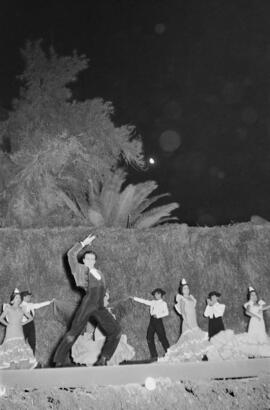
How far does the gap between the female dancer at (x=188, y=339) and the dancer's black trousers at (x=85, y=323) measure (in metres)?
1.72

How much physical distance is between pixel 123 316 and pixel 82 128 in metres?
7.21

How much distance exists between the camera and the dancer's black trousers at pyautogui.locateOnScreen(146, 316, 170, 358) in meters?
10.4

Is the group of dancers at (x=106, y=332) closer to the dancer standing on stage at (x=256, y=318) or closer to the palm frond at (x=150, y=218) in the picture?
the dancer standing on stage at (x=256, y=318)

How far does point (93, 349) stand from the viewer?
30.8ft

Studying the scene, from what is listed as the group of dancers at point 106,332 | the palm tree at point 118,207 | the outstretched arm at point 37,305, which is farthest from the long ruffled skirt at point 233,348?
the palm tree at point 118,207

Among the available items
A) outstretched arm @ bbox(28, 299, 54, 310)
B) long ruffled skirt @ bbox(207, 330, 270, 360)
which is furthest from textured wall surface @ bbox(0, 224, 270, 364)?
long ruffled skirt @ bbox(207, 330, 270, 360)

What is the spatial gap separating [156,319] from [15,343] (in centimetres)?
288

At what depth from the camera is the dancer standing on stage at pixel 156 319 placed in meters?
10.5

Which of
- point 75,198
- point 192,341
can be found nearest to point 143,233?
point 192,341

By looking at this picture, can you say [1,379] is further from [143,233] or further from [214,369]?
[143,233]

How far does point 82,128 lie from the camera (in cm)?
1630

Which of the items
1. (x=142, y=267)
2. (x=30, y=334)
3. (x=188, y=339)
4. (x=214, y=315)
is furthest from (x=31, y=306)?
(x=214, y=315)

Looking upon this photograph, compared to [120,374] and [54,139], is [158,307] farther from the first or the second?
[54,139]

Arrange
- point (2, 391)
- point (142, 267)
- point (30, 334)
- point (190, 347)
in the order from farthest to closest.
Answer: point (142, 267), point (30, 334), point (190, 347), point (2, 391)
